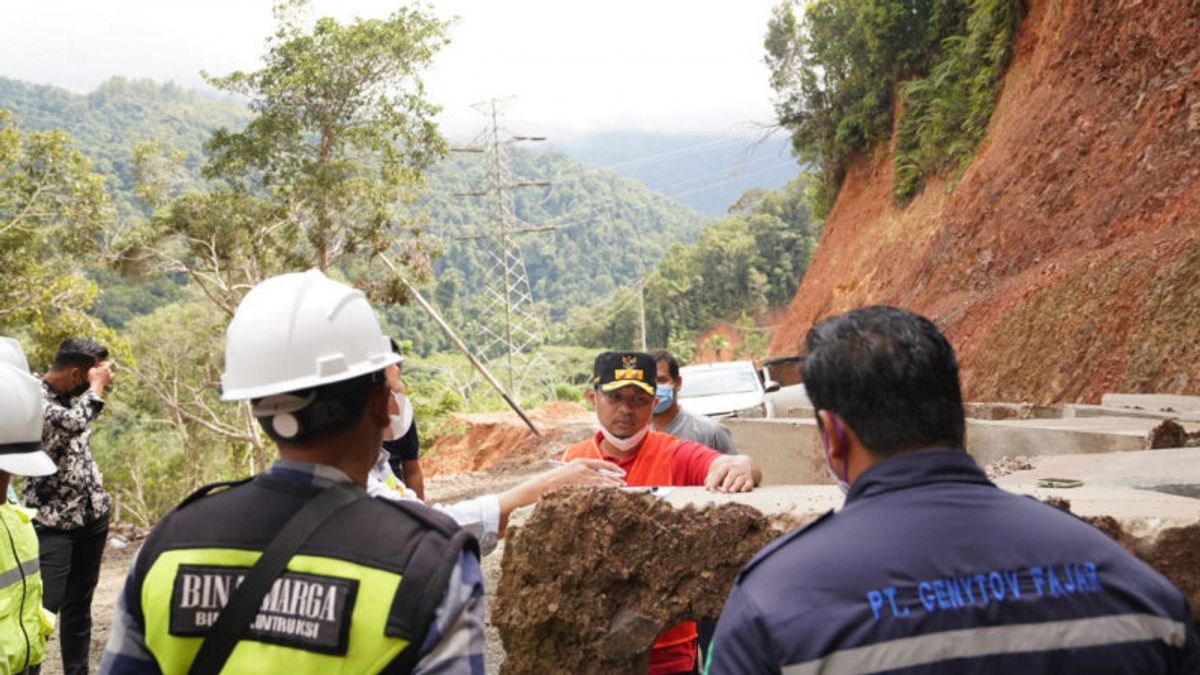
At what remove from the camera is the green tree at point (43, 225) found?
14711mm

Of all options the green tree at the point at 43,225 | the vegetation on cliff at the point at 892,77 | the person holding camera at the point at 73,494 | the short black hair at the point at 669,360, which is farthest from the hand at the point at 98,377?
the vegetation on cliff at the point at 892,77

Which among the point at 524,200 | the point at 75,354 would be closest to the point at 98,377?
the point at 75,354

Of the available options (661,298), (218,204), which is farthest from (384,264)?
(661,298)

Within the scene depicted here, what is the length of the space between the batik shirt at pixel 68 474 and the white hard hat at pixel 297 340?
3.92m

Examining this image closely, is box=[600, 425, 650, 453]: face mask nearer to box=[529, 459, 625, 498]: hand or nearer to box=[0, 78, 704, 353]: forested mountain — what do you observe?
box=[529, 459, 625, 498]: hand

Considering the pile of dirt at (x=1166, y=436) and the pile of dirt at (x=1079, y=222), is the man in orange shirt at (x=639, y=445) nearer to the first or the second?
the pile of dirt at (x=1166, y=436)

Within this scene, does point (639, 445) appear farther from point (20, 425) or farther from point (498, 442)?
point (498, 442)

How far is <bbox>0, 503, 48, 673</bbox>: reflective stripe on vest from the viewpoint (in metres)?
2.82

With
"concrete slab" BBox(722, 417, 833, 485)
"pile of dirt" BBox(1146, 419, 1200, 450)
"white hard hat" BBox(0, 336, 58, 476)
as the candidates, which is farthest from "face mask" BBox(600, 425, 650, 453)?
"concrete slab" BBox(722, 417, 833, 485)

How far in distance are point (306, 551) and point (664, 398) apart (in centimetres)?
350

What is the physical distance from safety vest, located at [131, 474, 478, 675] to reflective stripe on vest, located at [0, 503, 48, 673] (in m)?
1.49

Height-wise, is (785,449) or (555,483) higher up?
(555,483)

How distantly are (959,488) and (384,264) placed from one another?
834 inches

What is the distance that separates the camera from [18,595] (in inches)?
114
